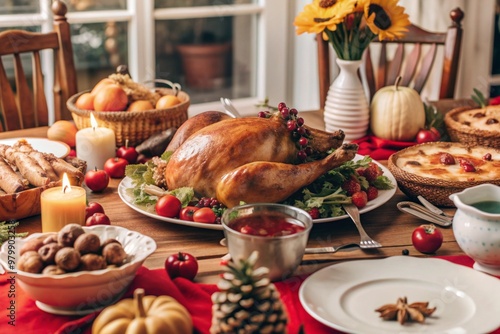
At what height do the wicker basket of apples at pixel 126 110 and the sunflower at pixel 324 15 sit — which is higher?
the sunflower at pixel 324 15

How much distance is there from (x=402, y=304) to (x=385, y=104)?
3.64ft

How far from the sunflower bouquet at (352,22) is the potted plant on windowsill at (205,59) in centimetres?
166

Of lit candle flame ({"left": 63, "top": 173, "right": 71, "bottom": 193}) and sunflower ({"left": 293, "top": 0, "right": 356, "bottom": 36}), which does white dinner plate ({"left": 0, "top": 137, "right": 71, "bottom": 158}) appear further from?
sunflower ({"left": 293, "top": 0, "right": 356, "bottom": 36})

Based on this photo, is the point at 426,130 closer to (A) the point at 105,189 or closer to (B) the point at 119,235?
(A) the point at 105,189

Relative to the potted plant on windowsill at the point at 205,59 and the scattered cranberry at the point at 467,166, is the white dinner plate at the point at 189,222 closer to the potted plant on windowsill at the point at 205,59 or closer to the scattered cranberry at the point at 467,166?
the scattered cranberry at the point at 467,166

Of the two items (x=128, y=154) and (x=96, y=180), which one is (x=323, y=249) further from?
(x=128, y=154)

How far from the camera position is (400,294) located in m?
1.23

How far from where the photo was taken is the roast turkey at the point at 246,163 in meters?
1.48

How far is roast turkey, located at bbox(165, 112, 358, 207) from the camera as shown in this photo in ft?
4.86

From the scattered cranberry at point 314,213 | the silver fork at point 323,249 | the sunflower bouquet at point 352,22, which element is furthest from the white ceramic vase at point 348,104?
the silver fork at point 323,249

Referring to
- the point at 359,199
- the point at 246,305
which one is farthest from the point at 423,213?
the point at 246,305

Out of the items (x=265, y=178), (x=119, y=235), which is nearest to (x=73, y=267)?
(x=119, y=235)

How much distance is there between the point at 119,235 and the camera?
128cm

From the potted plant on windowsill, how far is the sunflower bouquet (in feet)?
5.44
